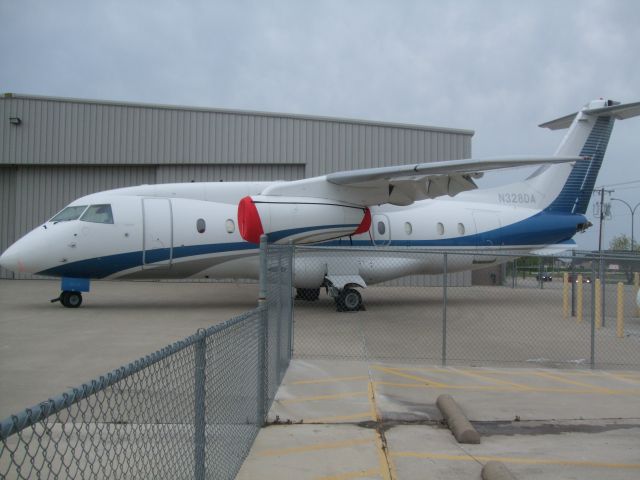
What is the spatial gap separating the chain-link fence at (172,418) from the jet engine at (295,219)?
20.7 feet

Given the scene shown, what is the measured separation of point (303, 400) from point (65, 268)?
388 inches

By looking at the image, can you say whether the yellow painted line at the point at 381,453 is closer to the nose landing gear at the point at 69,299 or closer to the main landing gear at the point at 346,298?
the main landing gear at the point at 346,298

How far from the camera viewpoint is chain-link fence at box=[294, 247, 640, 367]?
1059 cm

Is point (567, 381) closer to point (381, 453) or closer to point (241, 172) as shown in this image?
point (381, 453)

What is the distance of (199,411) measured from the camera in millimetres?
3564

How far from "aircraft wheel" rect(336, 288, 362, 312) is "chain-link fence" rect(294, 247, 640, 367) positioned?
1.1 inches

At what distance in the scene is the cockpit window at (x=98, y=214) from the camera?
15.0m

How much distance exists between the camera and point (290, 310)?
979cm

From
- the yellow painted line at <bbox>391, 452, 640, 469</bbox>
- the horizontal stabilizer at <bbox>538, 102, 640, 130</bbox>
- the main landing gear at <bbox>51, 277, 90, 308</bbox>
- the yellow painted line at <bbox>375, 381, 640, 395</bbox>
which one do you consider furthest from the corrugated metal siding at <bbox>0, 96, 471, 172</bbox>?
the yellow painted line at <bbox>391, 452, 640, 469</bbox>

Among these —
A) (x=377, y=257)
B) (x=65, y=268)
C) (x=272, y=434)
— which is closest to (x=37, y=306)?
(x=65, y=268)

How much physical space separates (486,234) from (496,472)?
14.1 metres

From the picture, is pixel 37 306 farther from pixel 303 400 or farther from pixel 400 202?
pixel 303 400

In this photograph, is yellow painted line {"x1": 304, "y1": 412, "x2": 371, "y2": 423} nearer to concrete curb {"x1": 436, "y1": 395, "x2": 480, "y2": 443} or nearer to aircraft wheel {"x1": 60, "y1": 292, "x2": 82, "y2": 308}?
concrete curb {"x1": 436, "y1": 395, "x2": 480, "y2": 443}

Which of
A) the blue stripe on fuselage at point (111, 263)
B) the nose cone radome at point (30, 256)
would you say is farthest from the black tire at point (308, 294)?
the nose cone radome at point (30, 256)
